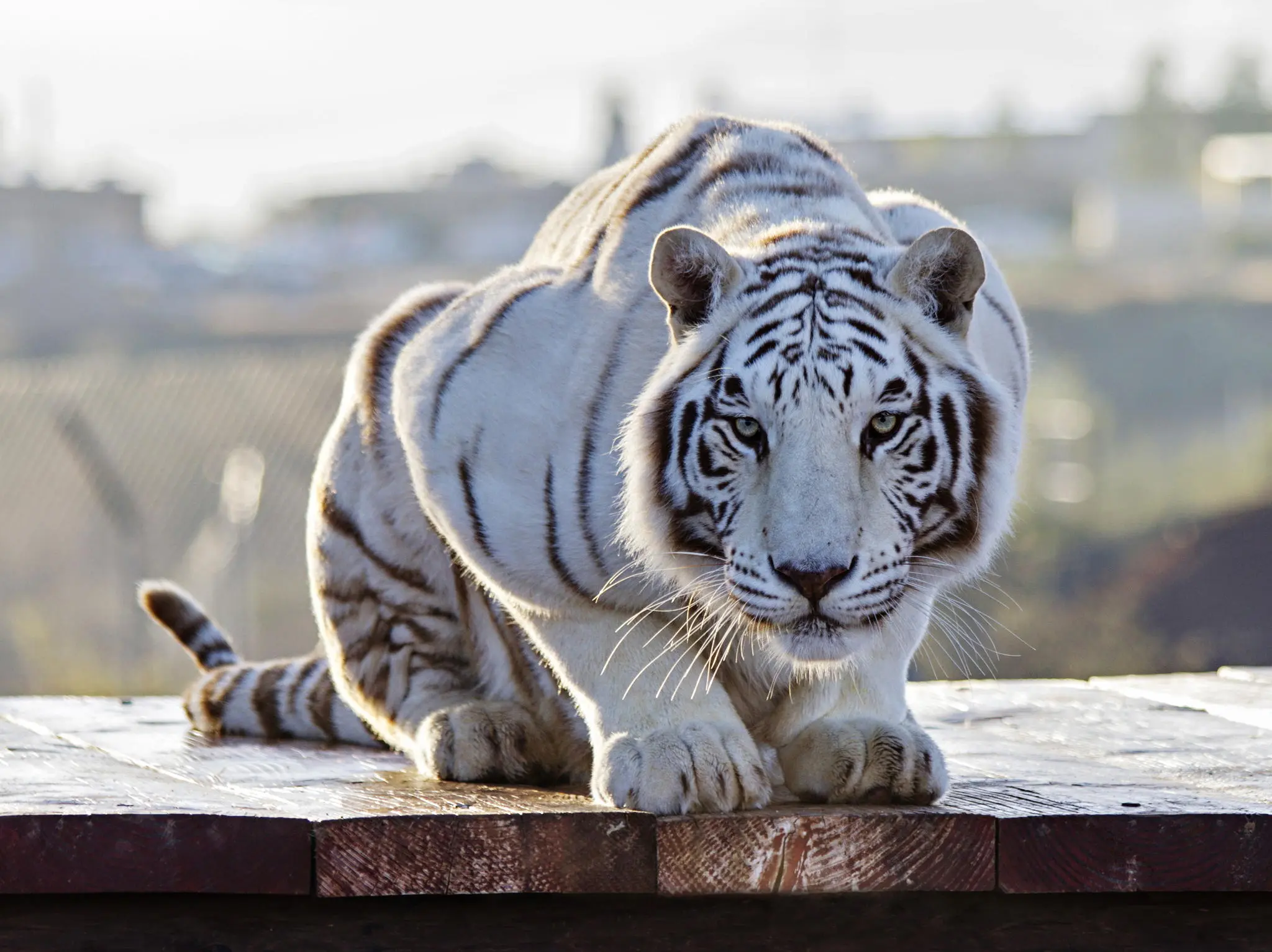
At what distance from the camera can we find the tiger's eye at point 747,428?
2260mm

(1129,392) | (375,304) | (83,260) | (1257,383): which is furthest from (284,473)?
(83,260)

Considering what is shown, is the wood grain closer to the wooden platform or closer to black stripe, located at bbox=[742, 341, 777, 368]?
the wooden platform

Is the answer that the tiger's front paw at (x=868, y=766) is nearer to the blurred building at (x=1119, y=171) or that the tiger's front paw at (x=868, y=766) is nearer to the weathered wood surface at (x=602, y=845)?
the weathered wood surface at (x=602, y=845)

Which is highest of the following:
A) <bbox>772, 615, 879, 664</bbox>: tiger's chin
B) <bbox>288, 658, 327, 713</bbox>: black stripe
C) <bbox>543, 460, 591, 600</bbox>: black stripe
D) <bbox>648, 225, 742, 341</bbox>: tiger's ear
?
<bbox>648, 225, 742, 341</bbox>: tiger's ear

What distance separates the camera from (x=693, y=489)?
235cm

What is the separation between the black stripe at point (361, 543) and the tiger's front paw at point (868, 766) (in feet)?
2.56

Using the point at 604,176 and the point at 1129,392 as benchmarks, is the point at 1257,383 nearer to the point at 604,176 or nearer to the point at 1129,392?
the point at 1129,392

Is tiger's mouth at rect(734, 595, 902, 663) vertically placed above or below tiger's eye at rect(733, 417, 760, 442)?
below

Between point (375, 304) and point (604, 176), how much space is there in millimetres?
19702

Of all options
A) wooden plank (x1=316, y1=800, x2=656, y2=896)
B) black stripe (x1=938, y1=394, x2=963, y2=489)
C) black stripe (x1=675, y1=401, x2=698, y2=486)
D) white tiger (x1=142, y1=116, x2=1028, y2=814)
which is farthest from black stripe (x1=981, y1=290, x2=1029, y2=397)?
wooden plank (x1=316, y1=800, x2=656, y2=896)

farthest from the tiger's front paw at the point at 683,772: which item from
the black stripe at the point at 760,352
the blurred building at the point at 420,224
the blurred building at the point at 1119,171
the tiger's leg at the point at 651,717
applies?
the blurred building at the point at 1119,171

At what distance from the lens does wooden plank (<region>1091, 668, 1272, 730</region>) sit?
3.45 m

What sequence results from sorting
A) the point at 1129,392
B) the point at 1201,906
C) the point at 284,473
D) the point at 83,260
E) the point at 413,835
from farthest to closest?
the point at 83,260 → the point at 1129,392 → the point at 284,473 → the point at 1201,906 → the point at 413,835

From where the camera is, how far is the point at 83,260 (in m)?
30.4
